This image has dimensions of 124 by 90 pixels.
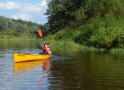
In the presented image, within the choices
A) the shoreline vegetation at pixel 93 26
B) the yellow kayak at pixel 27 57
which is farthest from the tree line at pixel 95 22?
the yellow kayak at pixel 27 57

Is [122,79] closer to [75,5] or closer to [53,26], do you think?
[75,5]

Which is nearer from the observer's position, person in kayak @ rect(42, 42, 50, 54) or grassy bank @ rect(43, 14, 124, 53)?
person in kayak @ rect(42, 42, 50, 54)

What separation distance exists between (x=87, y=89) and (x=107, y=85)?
1.44m

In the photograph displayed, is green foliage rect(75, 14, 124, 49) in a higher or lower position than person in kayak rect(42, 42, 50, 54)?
higher

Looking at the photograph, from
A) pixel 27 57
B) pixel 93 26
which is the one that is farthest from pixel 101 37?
pixel 27 57

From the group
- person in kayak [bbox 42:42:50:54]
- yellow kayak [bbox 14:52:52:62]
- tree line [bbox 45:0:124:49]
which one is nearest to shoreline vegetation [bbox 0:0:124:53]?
tree line [bbox 45:0:124:49]

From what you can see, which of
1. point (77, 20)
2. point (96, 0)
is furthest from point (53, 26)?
point (96, 0)

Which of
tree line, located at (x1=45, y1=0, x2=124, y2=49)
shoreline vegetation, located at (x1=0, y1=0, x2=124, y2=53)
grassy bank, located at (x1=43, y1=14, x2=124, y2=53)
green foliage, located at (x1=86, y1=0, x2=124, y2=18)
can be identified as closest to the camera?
grassy bank, located at (x1=43, y1=14, x2=124, y2=53)

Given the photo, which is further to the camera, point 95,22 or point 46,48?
Result: point 95,22

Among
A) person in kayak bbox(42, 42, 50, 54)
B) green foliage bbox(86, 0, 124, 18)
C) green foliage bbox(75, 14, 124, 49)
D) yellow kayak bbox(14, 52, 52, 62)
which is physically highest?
green foliage bbox(86, 0, 124, 18)

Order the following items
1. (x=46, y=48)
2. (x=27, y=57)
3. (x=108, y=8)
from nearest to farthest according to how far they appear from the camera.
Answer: (x=27, y=57) → (x=46, y=48) → (x=108, y=8)

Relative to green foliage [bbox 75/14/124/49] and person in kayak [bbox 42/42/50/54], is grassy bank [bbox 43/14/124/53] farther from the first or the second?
person in kayak [bbox 42/42/50/54]

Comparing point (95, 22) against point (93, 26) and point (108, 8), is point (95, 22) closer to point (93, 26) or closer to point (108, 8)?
point (93, 26)

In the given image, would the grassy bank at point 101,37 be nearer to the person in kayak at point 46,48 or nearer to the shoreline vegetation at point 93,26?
the shoreline vegetation at point 93,26
